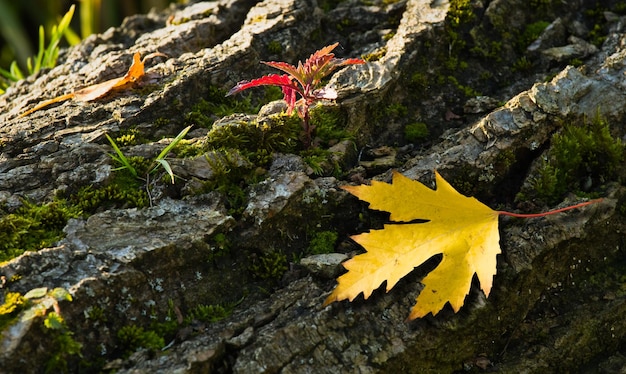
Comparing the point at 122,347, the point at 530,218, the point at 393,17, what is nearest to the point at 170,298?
the point at 122,347

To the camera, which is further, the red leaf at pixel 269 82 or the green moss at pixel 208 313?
the red leaf at pixel 269 82

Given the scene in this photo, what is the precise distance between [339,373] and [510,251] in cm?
122

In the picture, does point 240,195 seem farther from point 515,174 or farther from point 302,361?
point 515,174

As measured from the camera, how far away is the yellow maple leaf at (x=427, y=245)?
2928mm

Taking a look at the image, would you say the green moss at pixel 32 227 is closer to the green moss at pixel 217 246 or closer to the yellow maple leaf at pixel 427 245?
the green moss at pixel 217 246

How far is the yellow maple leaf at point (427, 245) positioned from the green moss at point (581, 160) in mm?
396

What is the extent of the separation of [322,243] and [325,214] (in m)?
0.19

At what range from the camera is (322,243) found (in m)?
3.45

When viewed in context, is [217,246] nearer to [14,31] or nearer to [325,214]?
[325,214]

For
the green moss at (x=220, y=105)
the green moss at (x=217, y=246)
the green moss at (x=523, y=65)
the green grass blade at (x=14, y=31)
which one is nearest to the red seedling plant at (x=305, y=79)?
the green moss at (x=220, y=105)

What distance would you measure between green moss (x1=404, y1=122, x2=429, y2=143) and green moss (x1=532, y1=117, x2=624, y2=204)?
2.83 feet

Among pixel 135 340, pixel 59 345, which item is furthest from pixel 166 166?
pixel 59 345

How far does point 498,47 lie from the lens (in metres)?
4.67

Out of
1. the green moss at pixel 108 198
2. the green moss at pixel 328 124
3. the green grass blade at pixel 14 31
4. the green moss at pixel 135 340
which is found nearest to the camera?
the green moss at pixel 135 340
